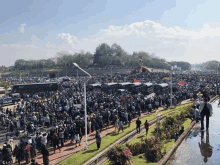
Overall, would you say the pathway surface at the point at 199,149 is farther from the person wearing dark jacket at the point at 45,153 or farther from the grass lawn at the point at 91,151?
the person wearing dark jacket at the point at 45,153

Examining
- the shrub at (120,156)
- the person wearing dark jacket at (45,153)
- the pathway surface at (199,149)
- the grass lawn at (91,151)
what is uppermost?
the pathway surface at (199,149)

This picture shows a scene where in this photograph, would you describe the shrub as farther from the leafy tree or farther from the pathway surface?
the leafy tree

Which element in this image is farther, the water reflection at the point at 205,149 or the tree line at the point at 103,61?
the tree line at the point at 103,61

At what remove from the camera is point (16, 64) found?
14500 cm

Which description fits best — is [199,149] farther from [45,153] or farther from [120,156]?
[45,153]

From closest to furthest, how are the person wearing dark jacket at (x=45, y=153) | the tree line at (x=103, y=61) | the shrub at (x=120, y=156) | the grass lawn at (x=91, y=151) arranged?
the shrub at (x=120, y=156), the person wearing dark jacket at (x=45, y=153), the grass lawn at (x=91, y=151), the tree line at (x=103, y=61)

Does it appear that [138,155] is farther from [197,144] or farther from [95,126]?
[95,126]

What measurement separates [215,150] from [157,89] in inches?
1137

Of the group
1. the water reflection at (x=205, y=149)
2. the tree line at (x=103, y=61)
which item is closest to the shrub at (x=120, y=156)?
the water reflection at (x=205, y=149)

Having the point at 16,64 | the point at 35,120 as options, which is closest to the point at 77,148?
the point at 35,120

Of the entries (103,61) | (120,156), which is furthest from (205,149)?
(103,61)

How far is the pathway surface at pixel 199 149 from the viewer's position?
778 cm

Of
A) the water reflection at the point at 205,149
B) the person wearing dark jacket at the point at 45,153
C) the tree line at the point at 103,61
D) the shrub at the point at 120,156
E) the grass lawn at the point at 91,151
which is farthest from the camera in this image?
the tree line at the point at 103,61

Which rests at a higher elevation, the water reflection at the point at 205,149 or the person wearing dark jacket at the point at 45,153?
the water reflection at the point at 205,149
